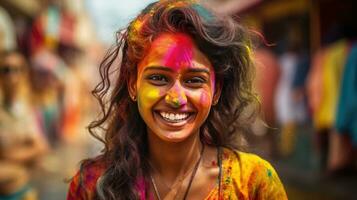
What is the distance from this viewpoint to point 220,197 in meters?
2.08

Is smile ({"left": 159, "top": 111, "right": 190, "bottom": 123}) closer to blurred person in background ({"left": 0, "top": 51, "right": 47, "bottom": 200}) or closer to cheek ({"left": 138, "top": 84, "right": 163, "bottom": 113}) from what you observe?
cheek ({"left": 138, "top": 84, "right": 163, "bottom": 113})

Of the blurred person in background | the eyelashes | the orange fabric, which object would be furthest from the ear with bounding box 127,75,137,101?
the blurred person in background

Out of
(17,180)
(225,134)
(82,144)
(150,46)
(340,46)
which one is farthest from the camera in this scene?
(82,144)

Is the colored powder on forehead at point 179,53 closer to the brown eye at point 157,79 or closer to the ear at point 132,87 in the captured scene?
the brown eye at point 157,79

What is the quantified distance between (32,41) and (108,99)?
7.11 metres

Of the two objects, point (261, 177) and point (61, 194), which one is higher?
point (261, 177)

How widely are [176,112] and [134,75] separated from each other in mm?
239

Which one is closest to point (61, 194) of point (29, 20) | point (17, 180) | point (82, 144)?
point (17, 180)

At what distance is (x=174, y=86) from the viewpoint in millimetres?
2033

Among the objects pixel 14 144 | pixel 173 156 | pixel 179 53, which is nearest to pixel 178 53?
pixel 179 53

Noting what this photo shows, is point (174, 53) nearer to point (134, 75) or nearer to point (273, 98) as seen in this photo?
point (134, 75)

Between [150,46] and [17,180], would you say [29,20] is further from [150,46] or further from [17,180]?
[150,46]

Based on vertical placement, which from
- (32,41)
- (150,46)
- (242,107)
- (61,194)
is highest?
(32,41)

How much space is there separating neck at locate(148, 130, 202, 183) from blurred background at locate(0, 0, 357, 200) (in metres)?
0.40
